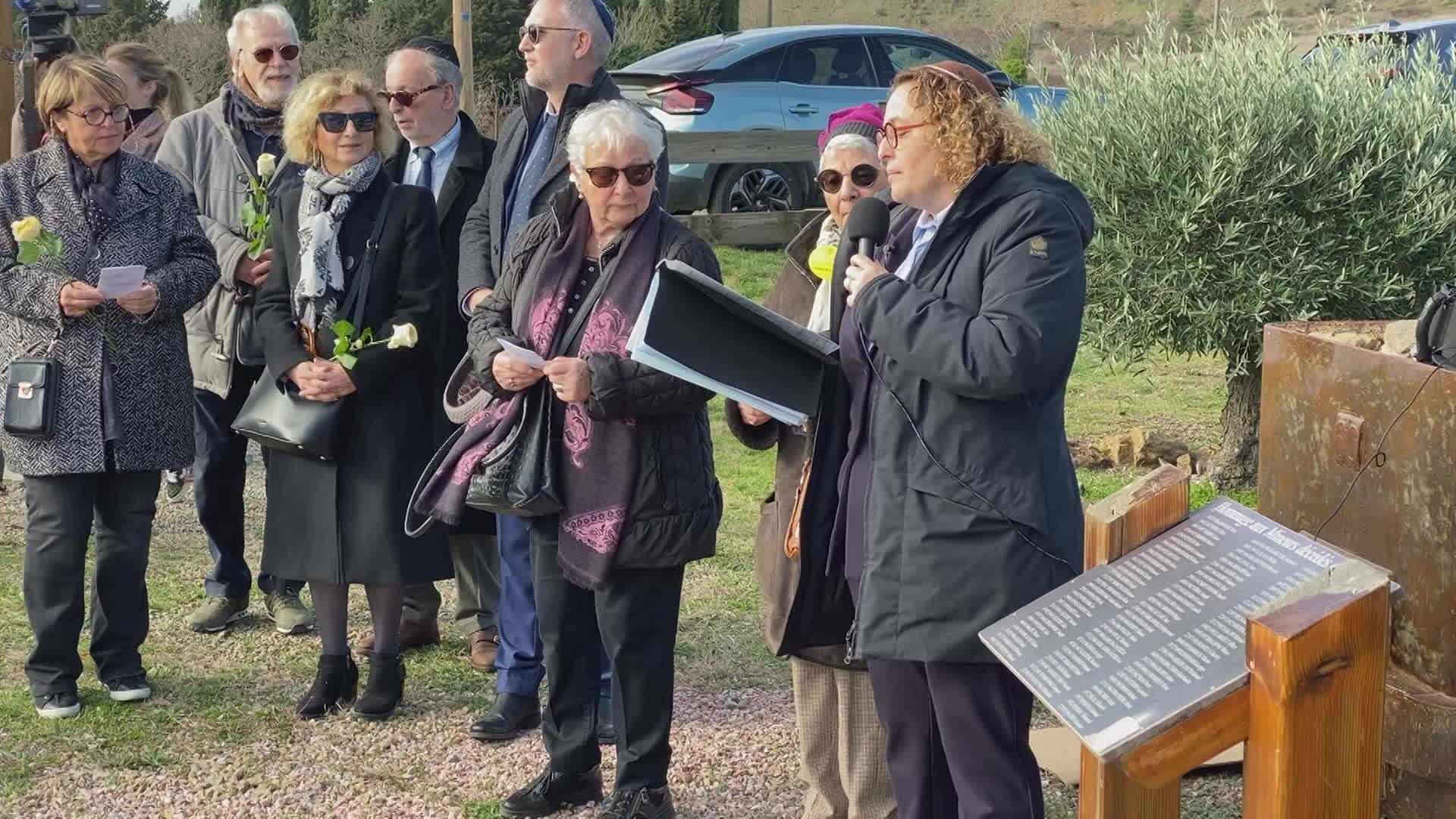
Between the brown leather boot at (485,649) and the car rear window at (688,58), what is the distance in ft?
25.9

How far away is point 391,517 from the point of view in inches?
194

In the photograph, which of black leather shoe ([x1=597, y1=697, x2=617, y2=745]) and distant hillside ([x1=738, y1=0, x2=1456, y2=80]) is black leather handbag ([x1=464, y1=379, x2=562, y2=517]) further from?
distant hillside ([x1=738, y1=0, x2=1456, y2=80])

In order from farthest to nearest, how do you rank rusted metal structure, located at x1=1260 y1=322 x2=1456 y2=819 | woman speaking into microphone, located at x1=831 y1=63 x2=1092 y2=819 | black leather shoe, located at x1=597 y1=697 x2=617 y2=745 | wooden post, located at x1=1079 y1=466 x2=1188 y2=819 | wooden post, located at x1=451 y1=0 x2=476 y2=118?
wooden post, located at x1=451 y1=0 x2=476 y2=118
black leather shoe, located at x1=597 y1=697 x2=617 y2=745
rusted metal structure, located at x1=1260 y1=322 x2=1456 y2=819
woman speaking into microphone, located at x1=831 y1=63 x2=1092 y2=819
wooden post, located at x1=1079 y1=466 x2=1188 y2=819

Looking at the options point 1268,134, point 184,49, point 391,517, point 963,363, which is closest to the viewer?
point 963,363

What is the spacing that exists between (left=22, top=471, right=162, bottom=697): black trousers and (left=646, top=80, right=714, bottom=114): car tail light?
7.93m

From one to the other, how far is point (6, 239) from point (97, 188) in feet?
1.07

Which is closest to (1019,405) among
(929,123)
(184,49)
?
(929,123)

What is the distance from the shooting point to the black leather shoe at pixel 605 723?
497cm

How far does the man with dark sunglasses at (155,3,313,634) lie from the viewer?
5805 mm

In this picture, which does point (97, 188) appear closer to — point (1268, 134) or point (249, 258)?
point (249, 258)

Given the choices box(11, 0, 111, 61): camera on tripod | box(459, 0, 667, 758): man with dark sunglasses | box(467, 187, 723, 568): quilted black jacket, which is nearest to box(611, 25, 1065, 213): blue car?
box(11, 0, 111, 61): camera on tripod

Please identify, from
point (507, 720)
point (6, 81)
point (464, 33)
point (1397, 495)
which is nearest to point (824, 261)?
point (1397, 495)

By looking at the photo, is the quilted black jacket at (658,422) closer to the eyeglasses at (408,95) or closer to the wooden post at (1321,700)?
the eyeglasses at (408,95)

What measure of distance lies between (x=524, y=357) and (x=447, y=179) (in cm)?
179
